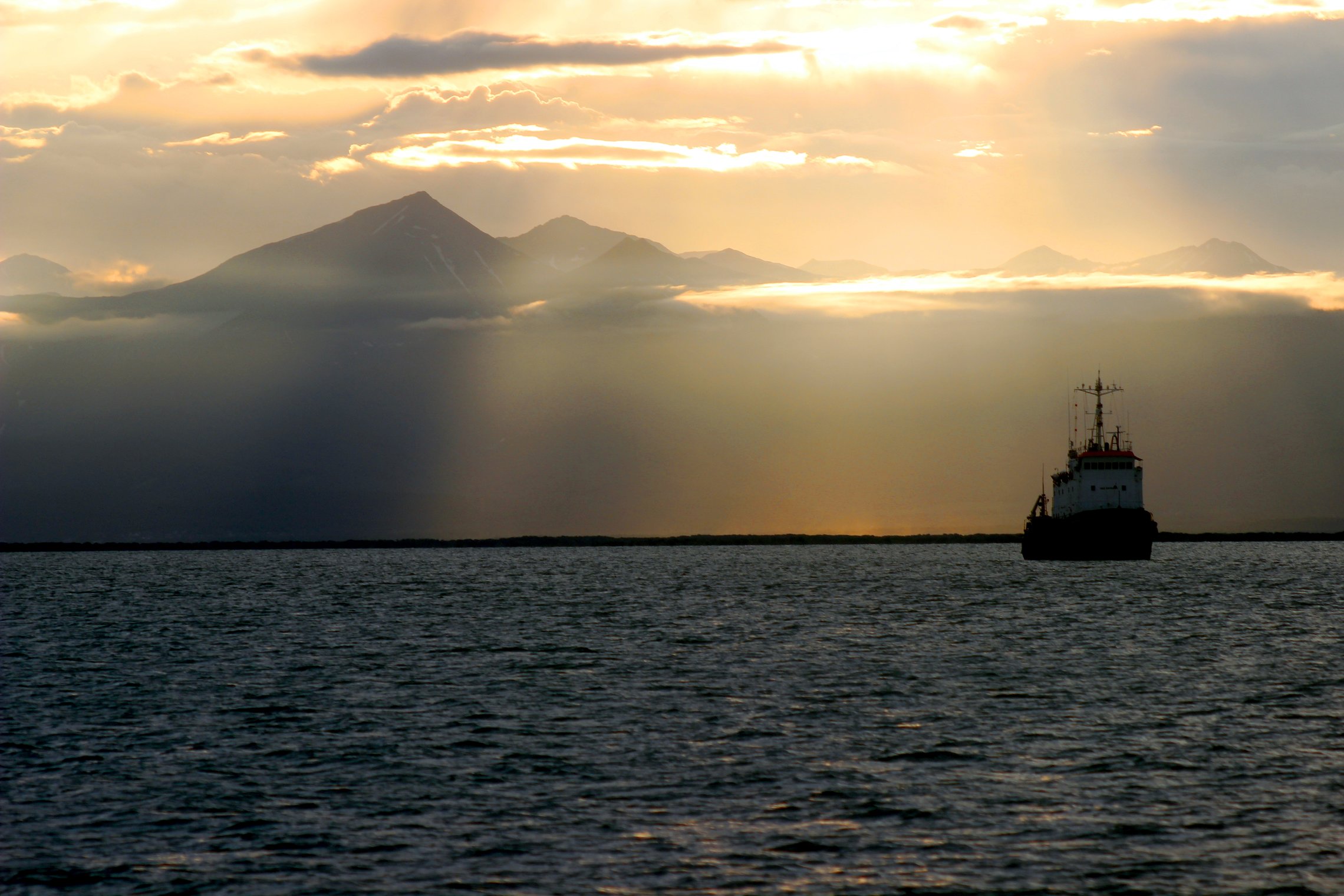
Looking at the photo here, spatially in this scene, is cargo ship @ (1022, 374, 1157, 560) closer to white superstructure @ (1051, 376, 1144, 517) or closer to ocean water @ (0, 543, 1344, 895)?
white superstructure @ (1051, 376, 1144, 517)

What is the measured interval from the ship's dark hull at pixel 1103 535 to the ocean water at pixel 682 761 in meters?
66.3

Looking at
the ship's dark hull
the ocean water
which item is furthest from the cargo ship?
the ocean water

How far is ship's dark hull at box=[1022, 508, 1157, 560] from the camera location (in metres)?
136

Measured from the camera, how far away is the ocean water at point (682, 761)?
21.7m

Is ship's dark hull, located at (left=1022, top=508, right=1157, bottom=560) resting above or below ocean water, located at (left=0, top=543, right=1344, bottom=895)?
above

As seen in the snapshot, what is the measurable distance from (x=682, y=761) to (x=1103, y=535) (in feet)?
377

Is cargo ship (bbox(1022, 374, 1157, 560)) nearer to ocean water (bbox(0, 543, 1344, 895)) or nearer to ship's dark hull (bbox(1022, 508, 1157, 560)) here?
ship's dark hull (bbox(1022, 508, 1157, 560))

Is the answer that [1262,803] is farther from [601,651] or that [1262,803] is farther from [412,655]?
[412,655]

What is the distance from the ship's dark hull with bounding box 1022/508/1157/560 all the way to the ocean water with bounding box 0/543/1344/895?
66.3 meters

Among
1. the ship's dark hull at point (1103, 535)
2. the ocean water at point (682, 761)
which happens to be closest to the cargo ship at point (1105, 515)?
the ship's dark hull at point (1103, 535)

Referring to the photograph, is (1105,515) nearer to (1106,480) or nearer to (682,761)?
(1106,480)

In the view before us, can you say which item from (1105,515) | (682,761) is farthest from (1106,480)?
(682,761)

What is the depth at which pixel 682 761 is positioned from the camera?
99.1 feet

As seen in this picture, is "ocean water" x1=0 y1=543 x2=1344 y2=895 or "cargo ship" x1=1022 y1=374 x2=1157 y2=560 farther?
"cargo ship" x1=1022 y1=374 x2=1157 y2=560
